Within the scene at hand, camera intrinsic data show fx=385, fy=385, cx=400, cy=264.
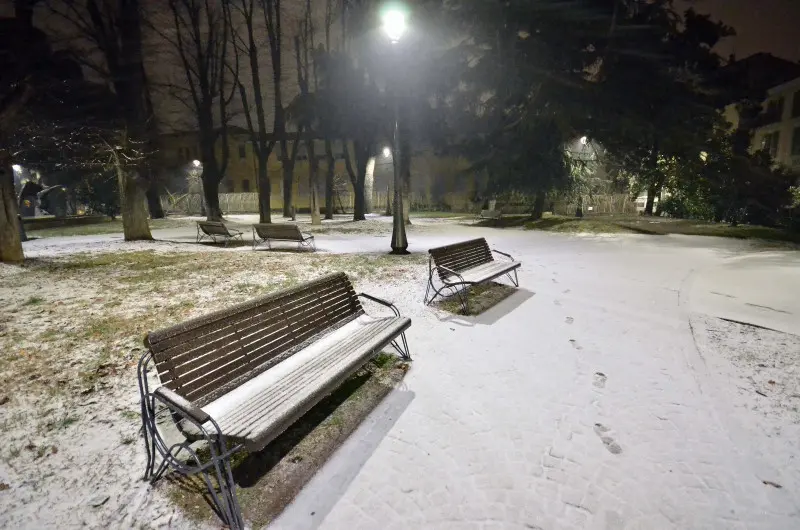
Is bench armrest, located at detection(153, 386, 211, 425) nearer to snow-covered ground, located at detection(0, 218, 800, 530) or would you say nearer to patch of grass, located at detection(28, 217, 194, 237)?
snow-covered ground, located at detection(0, 218, 800, 530)

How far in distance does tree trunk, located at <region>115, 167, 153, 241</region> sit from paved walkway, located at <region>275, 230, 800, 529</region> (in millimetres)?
12542

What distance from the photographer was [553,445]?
2705 millimetres

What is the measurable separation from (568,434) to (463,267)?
3.76 m

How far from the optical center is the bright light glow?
6988 mm

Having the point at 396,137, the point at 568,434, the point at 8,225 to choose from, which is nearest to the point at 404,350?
the point at 568,434

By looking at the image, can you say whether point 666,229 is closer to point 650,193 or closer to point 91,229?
point 650,193

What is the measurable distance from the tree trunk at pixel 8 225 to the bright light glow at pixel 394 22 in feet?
28.1

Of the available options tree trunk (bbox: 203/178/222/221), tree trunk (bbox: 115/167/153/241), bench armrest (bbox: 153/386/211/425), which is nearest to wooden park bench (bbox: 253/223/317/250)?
tree trunk (bbox: 115/167/153/241)

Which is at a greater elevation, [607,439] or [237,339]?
[237,339]

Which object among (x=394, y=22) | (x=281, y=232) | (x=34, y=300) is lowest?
(x=34, y=300)

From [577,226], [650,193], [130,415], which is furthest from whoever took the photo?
[650,193]

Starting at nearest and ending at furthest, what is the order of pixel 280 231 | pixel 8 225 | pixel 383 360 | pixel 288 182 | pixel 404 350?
pixel 383 360 → pixel 404 350 → pixel 8 225 → pixel 280 231 → pixel 288 182

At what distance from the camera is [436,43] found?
14430 mm

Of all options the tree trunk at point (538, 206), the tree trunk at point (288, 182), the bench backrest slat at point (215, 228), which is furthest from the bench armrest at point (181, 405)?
the tree trunk at point (288, 182)
